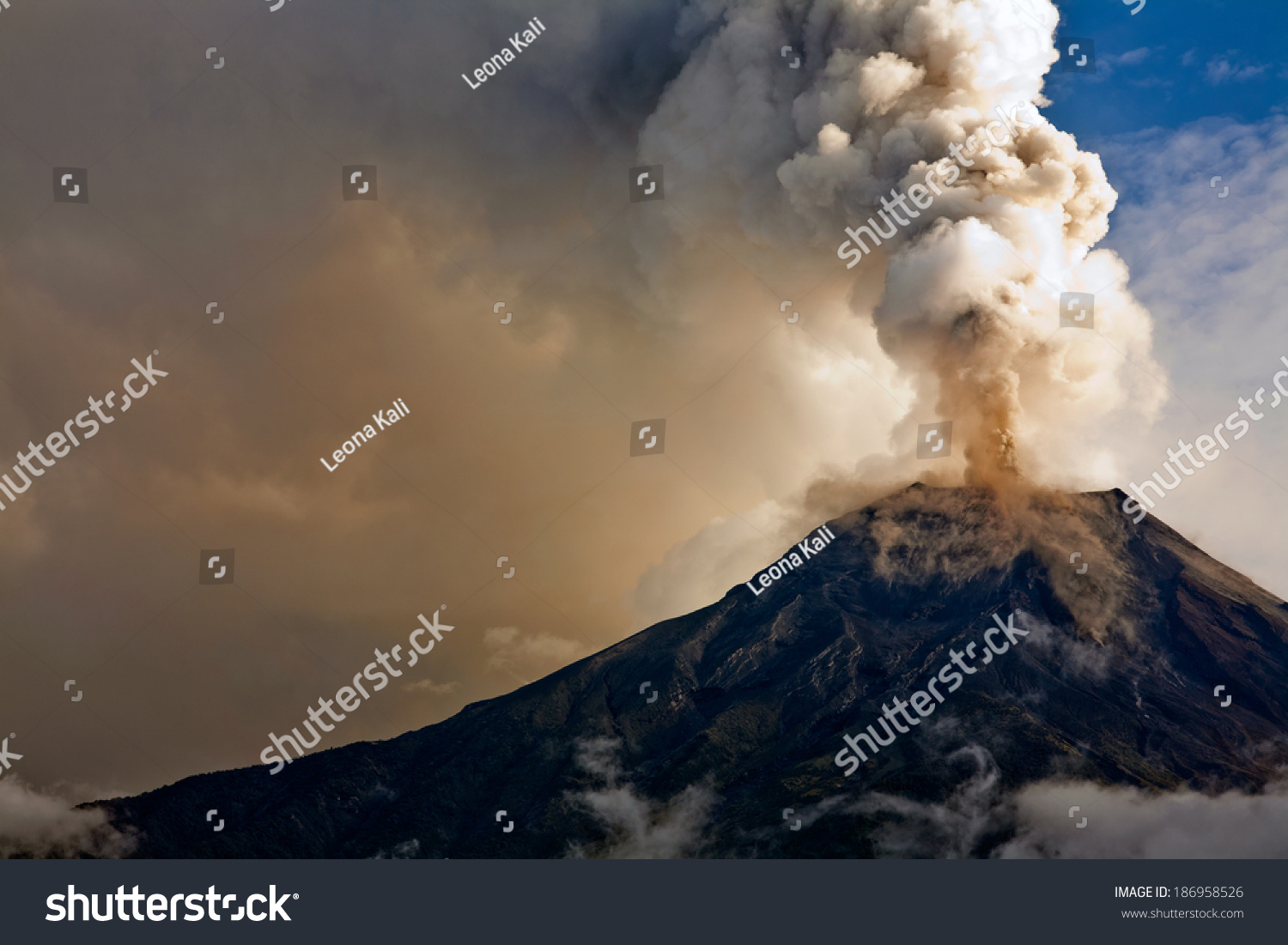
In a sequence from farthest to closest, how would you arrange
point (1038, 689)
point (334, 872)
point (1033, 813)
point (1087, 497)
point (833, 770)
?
point (1087, 497) → point (1038, 689) → point (833, 770) → point (1033, 813) → point (334, 872)

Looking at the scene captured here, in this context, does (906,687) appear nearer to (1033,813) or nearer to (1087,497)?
(1033,813)

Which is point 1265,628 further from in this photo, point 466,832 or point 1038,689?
point 466,832

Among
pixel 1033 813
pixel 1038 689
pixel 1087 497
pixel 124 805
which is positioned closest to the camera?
pixel 1033 813

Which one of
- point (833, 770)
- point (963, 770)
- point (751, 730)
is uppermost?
point (751, 730)

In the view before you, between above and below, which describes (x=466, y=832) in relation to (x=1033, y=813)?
above

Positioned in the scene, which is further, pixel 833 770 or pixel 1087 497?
pixel 1087 497

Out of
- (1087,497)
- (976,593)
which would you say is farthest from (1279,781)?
(1087,497)

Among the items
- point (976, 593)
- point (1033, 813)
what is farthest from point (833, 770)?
point (976, 593)
